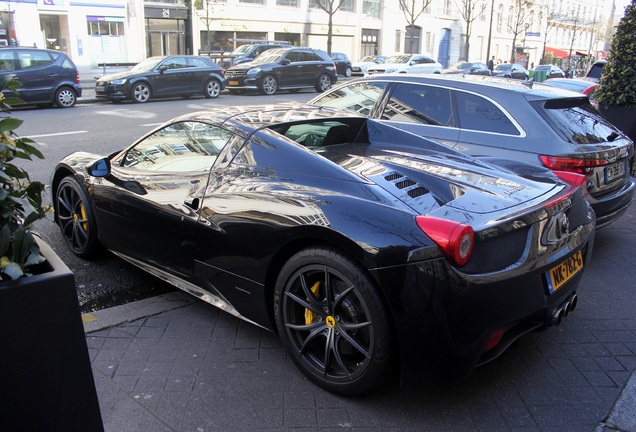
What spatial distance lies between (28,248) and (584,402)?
106 inches

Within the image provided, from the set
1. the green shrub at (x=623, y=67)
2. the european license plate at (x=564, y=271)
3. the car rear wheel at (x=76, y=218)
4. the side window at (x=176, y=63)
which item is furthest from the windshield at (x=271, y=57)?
the european license plate at (x=564, y=271)

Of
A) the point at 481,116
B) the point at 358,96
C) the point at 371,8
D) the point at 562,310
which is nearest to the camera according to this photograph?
the point at 562,310

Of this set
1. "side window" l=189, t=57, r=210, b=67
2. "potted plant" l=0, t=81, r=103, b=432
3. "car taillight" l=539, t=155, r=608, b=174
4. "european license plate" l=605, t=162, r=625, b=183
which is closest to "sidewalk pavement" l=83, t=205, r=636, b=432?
"potted plant" l=0, t=81, r=103, b=432

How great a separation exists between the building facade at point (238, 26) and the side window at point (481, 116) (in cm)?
2614

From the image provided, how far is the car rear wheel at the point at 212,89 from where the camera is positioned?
66.2 ft

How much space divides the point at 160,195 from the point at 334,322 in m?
1.57

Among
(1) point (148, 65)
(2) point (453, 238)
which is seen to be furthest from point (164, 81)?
(2) point (453, 238)

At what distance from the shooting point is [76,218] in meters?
4.67

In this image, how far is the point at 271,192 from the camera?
3121mm

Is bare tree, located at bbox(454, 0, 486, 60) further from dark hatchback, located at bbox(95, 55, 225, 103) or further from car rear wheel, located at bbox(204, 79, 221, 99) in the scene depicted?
dark hatchback, located at bbox(95, 55, 225, 103)

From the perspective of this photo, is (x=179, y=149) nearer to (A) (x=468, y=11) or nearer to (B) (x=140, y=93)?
(B) (x=140, y=93)

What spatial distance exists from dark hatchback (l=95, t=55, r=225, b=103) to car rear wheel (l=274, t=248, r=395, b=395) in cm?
1644

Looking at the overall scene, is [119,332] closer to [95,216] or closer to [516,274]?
[95,216]

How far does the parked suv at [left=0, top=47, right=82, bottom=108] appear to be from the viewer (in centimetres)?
1495
